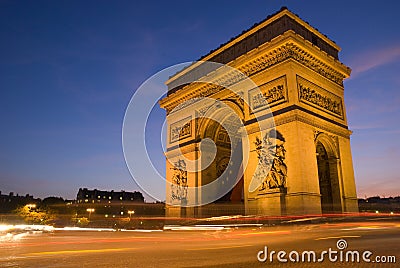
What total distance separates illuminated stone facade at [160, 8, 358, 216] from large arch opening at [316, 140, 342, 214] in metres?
0.05

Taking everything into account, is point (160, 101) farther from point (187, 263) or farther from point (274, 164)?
point (187, 263)

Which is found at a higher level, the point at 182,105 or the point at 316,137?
the point at 182,105

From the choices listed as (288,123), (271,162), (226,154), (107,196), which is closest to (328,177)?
(271,162)

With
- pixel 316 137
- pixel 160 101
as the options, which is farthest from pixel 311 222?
pixel 160 101

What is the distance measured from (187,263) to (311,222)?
1007 cm

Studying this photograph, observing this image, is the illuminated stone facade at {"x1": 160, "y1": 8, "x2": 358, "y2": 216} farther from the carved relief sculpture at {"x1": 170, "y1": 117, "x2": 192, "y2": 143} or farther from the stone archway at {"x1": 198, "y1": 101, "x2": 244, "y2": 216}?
the carved relief sculpture at {"x1": 170, "y1": 117, "x2": 192, "y2": 143}

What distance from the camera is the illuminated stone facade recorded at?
15047mm

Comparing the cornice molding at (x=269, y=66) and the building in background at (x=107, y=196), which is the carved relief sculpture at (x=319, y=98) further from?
the building in background at (x=107, y=196)

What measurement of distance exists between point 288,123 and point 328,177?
4.48m

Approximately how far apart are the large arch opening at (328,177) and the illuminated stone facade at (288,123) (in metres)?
0.05

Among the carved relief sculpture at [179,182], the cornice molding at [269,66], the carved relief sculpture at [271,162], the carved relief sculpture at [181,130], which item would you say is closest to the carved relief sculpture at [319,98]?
the cornice molding at [269,66]

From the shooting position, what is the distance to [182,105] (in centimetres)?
2286

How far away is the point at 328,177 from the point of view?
17.8 metres

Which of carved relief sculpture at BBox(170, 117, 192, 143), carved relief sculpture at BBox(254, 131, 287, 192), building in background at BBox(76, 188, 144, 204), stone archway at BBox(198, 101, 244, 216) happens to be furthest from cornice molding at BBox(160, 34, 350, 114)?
building in background at BBox(76, 188, 144, 204)
